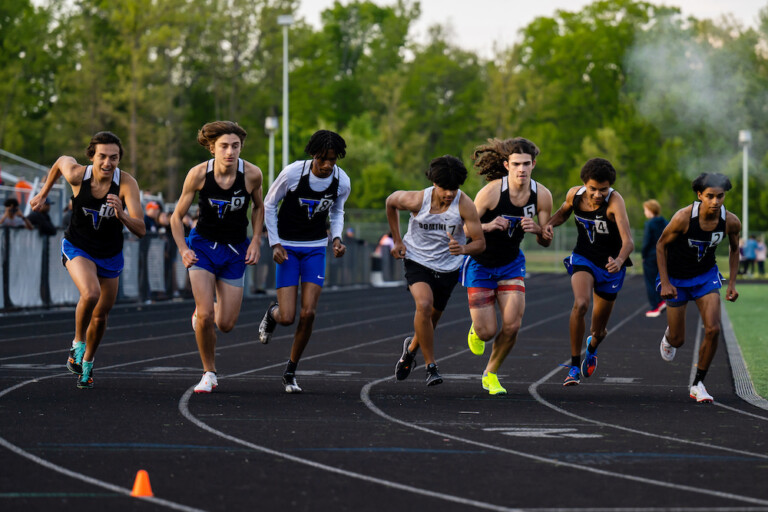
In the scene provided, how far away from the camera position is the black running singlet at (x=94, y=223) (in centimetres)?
1021

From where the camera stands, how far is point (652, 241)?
21.6 meters


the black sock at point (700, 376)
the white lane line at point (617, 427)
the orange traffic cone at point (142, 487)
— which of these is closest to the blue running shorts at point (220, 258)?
the white lane line at point (617, 427)

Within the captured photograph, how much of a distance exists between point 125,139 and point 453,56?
89.8ft

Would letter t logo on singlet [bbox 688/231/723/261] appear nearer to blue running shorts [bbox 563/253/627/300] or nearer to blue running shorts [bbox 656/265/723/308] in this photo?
blue running shorts [bbox 656/265/723/308]

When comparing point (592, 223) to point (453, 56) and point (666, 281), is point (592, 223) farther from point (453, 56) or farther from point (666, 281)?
point (453, 56)

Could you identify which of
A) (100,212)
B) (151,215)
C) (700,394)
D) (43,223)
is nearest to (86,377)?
(100,212)

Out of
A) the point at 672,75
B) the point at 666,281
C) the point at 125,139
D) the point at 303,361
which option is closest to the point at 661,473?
the point at 666,281

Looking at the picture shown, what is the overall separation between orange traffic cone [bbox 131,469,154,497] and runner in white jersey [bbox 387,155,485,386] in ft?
14.8

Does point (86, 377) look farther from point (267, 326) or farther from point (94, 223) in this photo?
point (267, 326)

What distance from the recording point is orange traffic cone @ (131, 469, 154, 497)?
587cm

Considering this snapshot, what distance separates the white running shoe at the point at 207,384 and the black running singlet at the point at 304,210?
121 centimetres

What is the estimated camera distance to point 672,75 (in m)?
57.1

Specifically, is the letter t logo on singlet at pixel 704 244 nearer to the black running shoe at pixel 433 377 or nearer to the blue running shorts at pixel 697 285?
the blue running shorts at pixel 697 285

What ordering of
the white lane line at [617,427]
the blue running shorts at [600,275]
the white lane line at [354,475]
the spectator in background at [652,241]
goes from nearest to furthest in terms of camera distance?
the white lane line at [354,475] → the white lane line at [617,427] → the blue running shorts at [600,275] → the spectator in background at [652,241]
